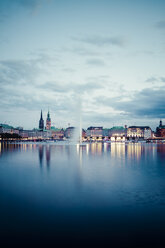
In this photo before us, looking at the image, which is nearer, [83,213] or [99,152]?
[83,213]

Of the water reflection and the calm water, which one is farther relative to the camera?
the water reflection

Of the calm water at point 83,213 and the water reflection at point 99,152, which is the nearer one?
→ the calm water at point 83,213

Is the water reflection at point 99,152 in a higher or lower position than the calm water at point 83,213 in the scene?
lower

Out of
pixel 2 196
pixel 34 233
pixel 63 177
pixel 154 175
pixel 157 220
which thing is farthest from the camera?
pixel 154 175

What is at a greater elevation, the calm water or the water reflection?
the calm water

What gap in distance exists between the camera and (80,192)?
12570 mm

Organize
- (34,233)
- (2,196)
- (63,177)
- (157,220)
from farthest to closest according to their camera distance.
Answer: (63,177)
(2,196)
(157,220)
(34,233)

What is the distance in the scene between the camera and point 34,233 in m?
7.43

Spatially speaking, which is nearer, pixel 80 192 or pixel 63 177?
pixel 80 192

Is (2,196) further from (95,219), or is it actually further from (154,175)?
(154,175)

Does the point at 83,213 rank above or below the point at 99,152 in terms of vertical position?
above

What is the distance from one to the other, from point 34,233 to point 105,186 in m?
7.46

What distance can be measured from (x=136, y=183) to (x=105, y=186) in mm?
2562

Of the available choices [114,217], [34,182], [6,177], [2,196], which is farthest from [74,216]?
[6,177]
